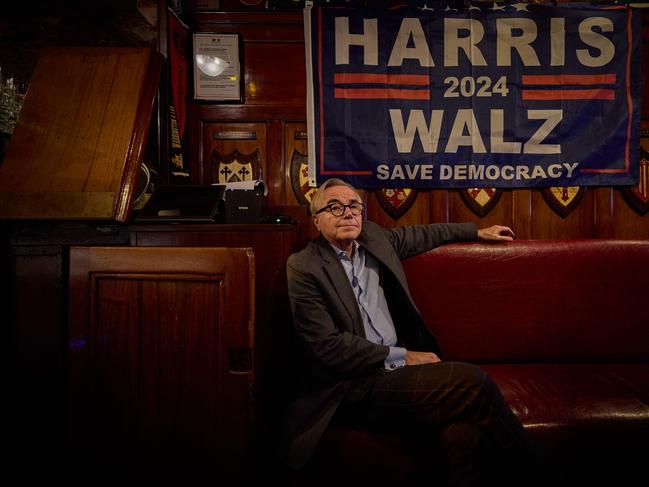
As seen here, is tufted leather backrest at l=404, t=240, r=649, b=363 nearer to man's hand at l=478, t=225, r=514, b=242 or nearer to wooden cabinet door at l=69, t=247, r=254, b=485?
man's hand at l=478, t=225, r=514, b=242

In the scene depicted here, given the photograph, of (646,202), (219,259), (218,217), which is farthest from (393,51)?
(646,202)

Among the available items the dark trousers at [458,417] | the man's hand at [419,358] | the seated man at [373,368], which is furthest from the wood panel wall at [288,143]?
the dark trousers at [458,417]

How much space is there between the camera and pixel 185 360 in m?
1.44

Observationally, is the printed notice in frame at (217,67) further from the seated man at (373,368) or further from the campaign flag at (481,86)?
the seated man at (373,368)

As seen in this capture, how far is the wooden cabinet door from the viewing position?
1.41 metres

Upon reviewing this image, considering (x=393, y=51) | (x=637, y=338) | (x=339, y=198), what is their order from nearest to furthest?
(x=339, y=198), (x=637, y=338), (x=393, y=51)

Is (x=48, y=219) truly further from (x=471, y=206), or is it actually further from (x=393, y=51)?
(x=471, y=206)

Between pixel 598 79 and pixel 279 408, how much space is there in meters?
2.65

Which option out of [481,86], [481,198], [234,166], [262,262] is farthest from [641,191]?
[234,166]

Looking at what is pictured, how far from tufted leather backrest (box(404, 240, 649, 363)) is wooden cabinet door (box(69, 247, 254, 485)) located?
100 cm

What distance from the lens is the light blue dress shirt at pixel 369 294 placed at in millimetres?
1644

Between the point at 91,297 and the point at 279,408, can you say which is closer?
the point at 91,297

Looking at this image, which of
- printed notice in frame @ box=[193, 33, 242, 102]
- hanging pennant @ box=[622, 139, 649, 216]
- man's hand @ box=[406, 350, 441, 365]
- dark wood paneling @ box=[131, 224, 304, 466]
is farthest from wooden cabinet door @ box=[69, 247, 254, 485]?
hanging pennant @ box=[622, 139, 649, 216]

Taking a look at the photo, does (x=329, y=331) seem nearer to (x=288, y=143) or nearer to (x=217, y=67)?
(x=288, y=143)
